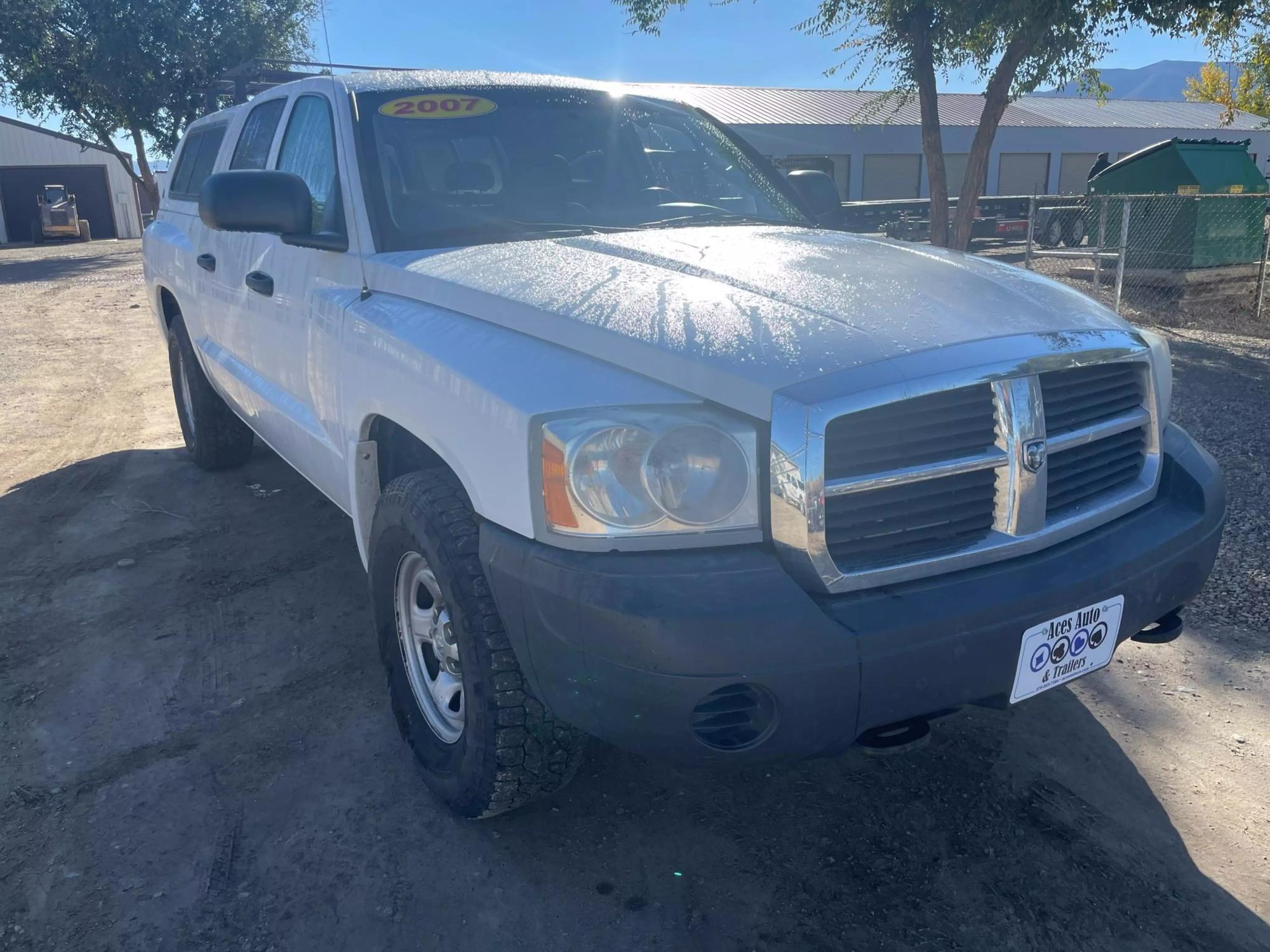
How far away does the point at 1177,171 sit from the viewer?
13.6 m

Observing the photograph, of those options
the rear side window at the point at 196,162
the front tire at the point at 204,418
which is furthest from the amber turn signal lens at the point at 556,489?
the front tire at the point at 204,418

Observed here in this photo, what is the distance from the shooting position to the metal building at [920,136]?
3256 cm

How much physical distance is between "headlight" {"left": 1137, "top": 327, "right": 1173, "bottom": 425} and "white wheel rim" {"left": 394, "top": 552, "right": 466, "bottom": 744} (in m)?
1.98

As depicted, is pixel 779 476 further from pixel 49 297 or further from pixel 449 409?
pixel 49 297

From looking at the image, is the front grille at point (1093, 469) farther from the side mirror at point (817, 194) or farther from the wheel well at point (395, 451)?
the side mirror at point (817, 194)

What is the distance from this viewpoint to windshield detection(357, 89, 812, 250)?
3.20m

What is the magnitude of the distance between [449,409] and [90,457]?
5.01m

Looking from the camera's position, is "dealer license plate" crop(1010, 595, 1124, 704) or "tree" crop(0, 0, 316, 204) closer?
"dealer license plate" crop(1010, 595, 1124, 704)

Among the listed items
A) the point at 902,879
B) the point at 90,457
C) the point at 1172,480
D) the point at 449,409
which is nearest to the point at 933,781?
the point at 902,879

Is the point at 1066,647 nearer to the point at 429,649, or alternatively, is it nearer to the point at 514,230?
the point at 429,649

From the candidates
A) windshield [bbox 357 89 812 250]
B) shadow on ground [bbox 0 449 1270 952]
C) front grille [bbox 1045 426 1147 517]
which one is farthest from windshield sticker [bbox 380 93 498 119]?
front grille [bbox 1045 426 1147 517]

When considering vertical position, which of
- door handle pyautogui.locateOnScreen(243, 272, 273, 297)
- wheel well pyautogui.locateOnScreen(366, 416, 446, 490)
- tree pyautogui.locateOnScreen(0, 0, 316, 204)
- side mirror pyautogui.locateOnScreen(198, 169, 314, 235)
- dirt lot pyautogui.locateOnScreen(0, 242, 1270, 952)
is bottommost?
dirt lot pyautogui.locateOnScreen(0, 242, 1270, 952)

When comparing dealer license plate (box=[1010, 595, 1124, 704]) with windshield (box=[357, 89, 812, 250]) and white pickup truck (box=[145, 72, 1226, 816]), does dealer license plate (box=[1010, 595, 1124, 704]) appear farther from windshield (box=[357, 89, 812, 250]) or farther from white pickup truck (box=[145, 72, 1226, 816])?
windshield (box=[357, 89, 812, 250])

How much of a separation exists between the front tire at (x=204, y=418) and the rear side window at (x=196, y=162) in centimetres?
74
